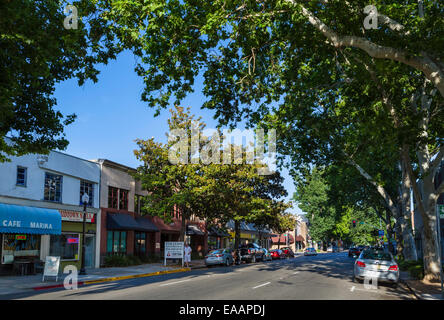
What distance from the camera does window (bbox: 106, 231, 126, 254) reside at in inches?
1205

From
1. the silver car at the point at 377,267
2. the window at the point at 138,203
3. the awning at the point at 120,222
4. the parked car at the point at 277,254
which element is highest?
the window at the point at 138,203

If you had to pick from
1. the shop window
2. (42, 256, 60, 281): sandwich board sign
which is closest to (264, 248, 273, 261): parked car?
the shop window

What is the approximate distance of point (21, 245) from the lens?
23078 mm

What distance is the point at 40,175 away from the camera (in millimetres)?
24453

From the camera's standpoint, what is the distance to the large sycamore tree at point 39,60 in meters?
13.1

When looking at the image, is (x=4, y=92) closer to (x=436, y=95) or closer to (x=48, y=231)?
(x=48, y=231)

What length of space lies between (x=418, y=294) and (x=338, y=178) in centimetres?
2138

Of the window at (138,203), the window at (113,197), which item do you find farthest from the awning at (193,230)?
the window at (113,197)

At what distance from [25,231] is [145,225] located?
1311 cm

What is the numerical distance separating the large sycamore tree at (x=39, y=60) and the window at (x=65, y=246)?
1098 cm

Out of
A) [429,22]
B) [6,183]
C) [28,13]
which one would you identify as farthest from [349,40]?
[6,183]

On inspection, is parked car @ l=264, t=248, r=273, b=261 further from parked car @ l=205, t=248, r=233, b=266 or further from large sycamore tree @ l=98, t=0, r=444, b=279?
large sycamore tree @ l=98, t=0, r=444, b=279

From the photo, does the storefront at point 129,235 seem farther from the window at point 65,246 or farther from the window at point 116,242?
the window at point 65,246

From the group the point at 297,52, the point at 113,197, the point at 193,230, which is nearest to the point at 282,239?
the point at 193,230
